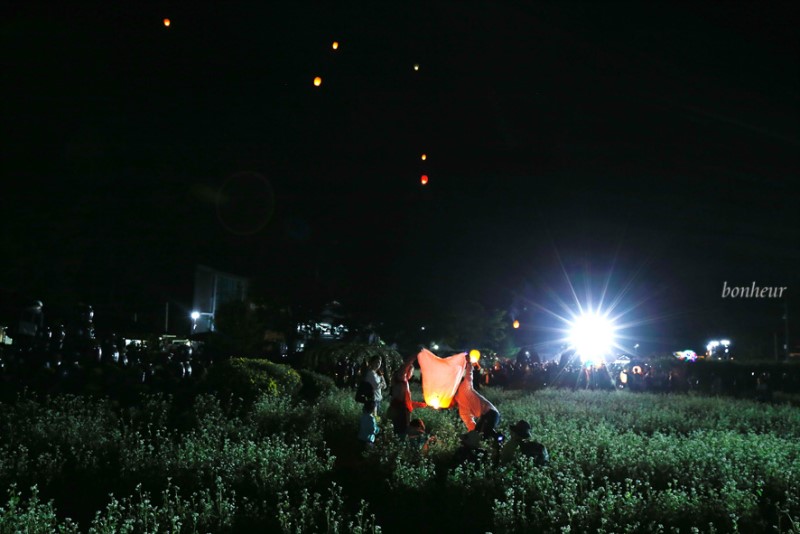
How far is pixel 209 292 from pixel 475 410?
22371 mm

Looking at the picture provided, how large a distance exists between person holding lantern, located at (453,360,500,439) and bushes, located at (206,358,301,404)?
4046 millimetres

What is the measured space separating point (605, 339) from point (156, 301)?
71.3 feet

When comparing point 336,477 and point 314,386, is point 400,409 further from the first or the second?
point 314,386

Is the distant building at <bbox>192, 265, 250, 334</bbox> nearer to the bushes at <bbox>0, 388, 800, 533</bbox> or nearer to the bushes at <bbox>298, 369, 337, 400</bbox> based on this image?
the bushes at <bbox>298, 369, 337, 400</bbox>

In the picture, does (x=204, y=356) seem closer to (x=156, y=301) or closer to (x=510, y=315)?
(x=156, y=301)

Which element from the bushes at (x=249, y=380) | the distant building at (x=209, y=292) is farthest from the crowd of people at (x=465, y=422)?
the distant building at (x=209, y=292)

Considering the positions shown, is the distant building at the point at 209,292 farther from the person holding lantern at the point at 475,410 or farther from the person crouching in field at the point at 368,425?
the person holding lantern at the point at 475,410

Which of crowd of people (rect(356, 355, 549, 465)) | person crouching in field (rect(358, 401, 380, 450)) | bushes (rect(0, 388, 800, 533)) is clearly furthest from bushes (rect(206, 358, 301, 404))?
person crouching in field (rect(358, 401, 380, 450))

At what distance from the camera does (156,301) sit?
26.5 meters

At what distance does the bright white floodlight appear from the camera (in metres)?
35.8

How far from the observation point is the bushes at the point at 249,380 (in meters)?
13.0

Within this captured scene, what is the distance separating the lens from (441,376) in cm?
1146

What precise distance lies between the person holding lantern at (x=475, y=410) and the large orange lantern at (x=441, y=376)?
21 centimetres

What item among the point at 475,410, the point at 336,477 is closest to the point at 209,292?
the point at 475,410
